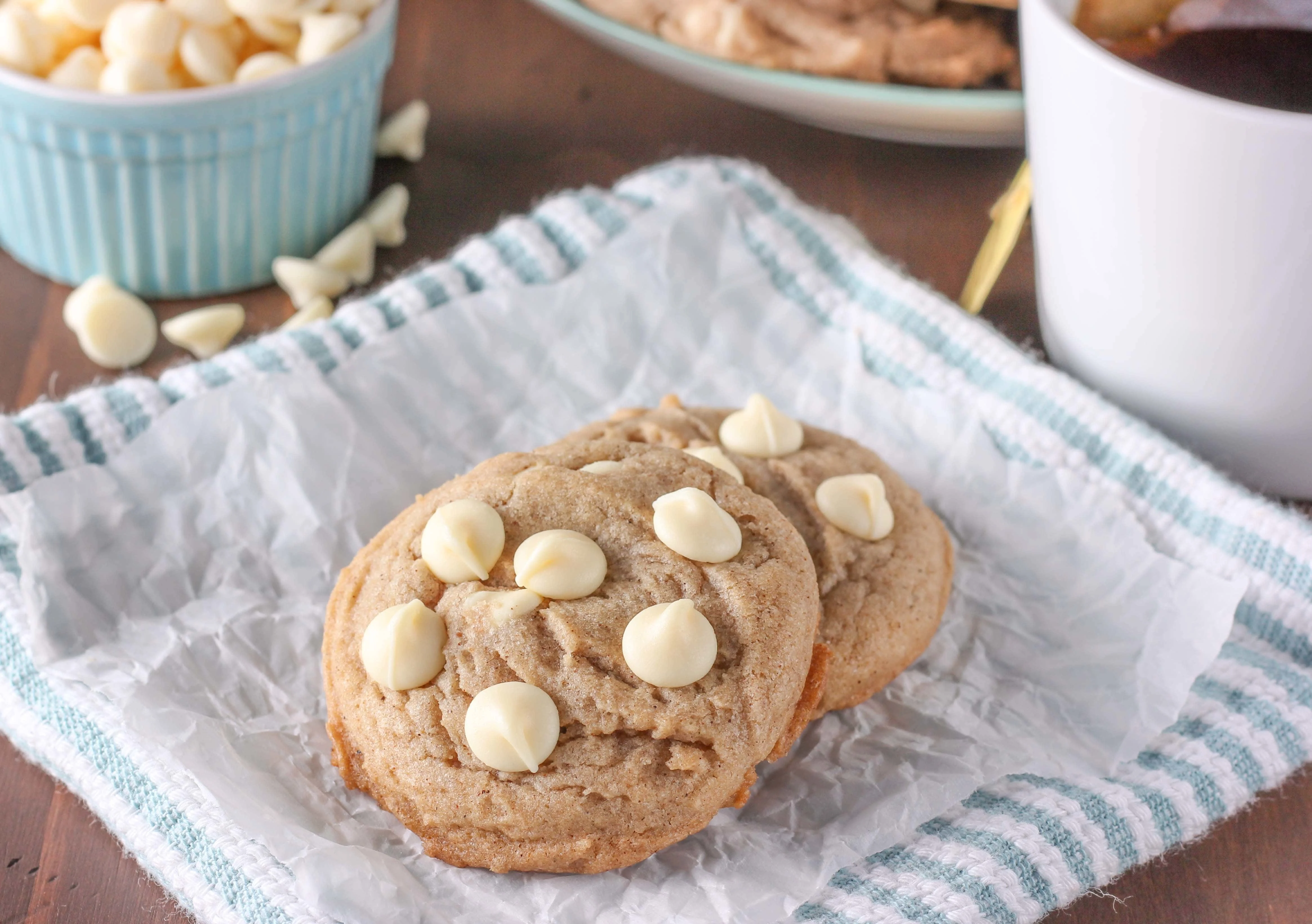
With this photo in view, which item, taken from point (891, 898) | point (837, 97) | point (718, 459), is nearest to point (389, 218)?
point (837, 97)

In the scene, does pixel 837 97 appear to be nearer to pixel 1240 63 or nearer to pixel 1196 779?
pixel 1240 63

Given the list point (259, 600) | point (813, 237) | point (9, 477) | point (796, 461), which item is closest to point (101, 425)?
point (9, 477)

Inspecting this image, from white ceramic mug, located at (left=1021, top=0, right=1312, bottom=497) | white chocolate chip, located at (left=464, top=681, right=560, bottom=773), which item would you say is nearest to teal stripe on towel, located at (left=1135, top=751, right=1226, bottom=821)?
white ceramic mug, located at (left=1021, top=0, right=1312, bottom=497)

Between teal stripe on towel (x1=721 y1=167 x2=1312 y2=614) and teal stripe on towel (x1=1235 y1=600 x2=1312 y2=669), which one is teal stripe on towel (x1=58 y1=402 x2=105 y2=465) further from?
teal stripe on towel (x1=1235 y1=600 x2=1312 y2=669)

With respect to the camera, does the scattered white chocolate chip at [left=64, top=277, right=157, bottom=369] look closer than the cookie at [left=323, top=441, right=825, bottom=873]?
No

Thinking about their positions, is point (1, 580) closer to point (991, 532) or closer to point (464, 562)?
point (464, 562)

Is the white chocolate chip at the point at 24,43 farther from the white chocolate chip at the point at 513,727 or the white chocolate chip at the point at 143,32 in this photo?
the white chocolate chip at the point at 513,727

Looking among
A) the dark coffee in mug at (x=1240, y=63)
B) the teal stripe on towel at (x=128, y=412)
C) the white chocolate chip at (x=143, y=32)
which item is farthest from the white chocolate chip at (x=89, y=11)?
the dark coffee in mug at (x=1240, y=63)
